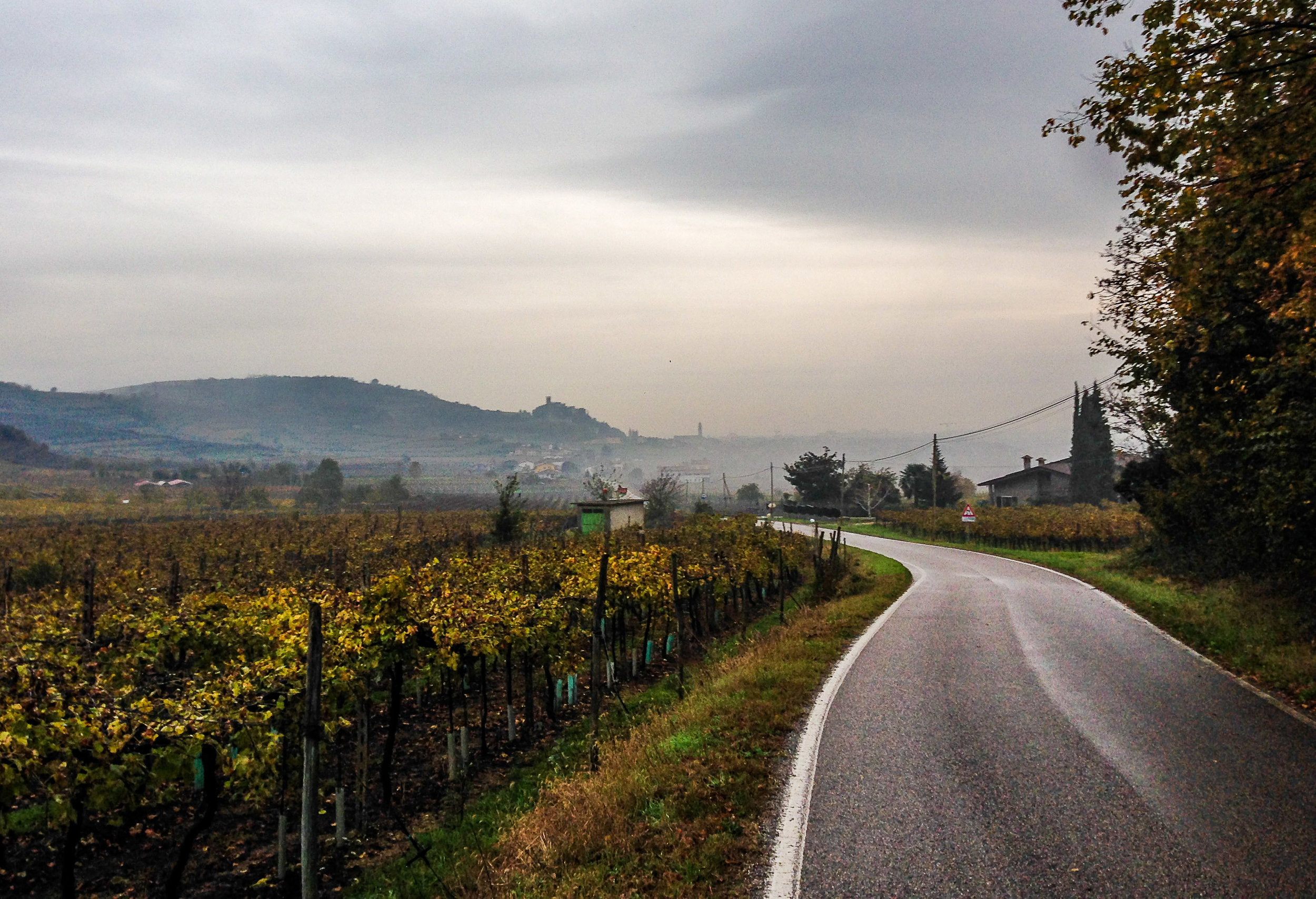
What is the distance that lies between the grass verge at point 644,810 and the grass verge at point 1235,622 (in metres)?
5.98

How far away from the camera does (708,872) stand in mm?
5758

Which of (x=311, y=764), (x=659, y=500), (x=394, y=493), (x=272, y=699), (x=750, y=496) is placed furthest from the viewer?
(x=750, y=496)

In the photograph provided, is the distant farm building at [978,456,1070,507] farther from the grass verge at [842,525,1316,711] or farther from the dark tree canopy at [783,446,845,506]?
the grass verge at [842,525,1316,711]

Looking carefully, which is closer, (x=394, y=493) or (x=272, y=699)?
(x=272, y=699)

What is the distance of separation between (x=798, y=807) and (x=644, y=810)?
130 cm

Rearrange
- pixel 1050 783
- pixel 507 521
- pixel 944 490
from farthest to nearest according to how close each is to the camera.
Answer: pixel 944 490 < pixel 507 521 < pixel 1050 783

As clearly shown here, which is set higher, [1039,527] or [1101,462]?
[1101,462]

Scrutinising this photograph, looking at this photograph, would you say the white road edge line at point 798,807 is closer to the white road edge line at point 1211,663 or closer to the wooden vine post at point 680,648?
the wooden vine post at point 680,648

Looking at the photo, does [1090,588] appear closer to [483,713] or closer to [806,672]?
[806,672]

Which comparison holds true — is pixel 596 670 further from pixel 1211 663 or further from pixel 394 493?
pixel 394 493

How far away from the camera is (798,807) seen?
6.84m

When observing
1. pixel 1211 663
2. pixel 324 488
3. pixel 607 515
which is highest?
pixel 324 488

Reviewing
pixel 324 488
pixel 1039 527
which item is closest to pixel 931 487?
pixel 1039 527

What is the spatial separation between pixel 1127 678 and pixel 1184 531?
13.2 m
